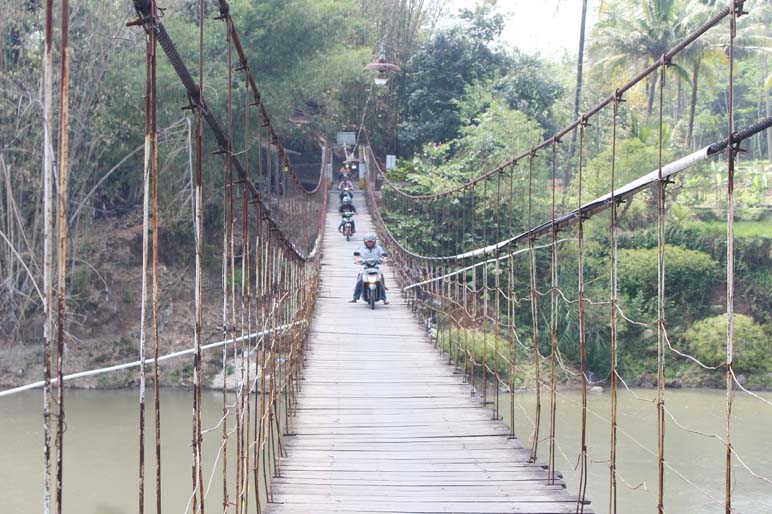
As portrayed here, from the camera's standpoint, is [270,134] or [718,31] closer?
[270,134]

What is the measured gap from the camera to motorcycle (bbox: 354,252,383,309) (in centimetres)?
731

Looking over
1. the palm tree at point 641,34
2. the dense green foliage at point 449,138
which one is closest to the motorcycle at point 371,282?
the dense green foliage at point 449,138

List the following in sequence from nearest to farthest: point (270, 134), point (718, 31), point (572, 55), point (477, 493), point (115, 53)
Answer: point (477, 493)
point (270, 134)
point (115, 53)
point (718, 31)
point (572, 55)

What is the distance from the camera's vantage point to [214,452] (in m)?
7.77

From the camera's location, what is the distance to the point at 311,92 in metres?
11.8

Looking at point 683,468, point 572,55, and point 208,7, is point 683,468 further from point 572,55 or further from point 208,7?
point 572,55

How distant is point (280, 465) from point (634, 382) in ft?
27.8

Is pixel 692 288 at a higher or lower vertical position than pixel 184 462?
higher

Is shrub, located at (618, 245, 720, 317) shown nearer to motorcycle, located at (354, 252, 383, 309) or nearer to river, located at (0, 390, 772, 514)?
river, located at (0, 390, 772, 514)

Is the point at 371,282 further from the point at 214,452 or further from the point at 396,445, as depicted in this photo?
the point at 396,445

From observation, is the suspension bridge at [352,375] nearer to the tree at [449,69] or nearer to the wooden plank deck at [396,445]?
the wooden plank deck at [396,445]

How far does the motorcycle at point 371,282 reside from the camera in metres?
7.31

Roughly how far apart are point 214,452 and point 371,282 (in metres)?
2.08

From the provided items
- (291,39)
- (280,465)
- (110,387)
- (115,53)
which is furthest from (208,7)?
(280,465)
